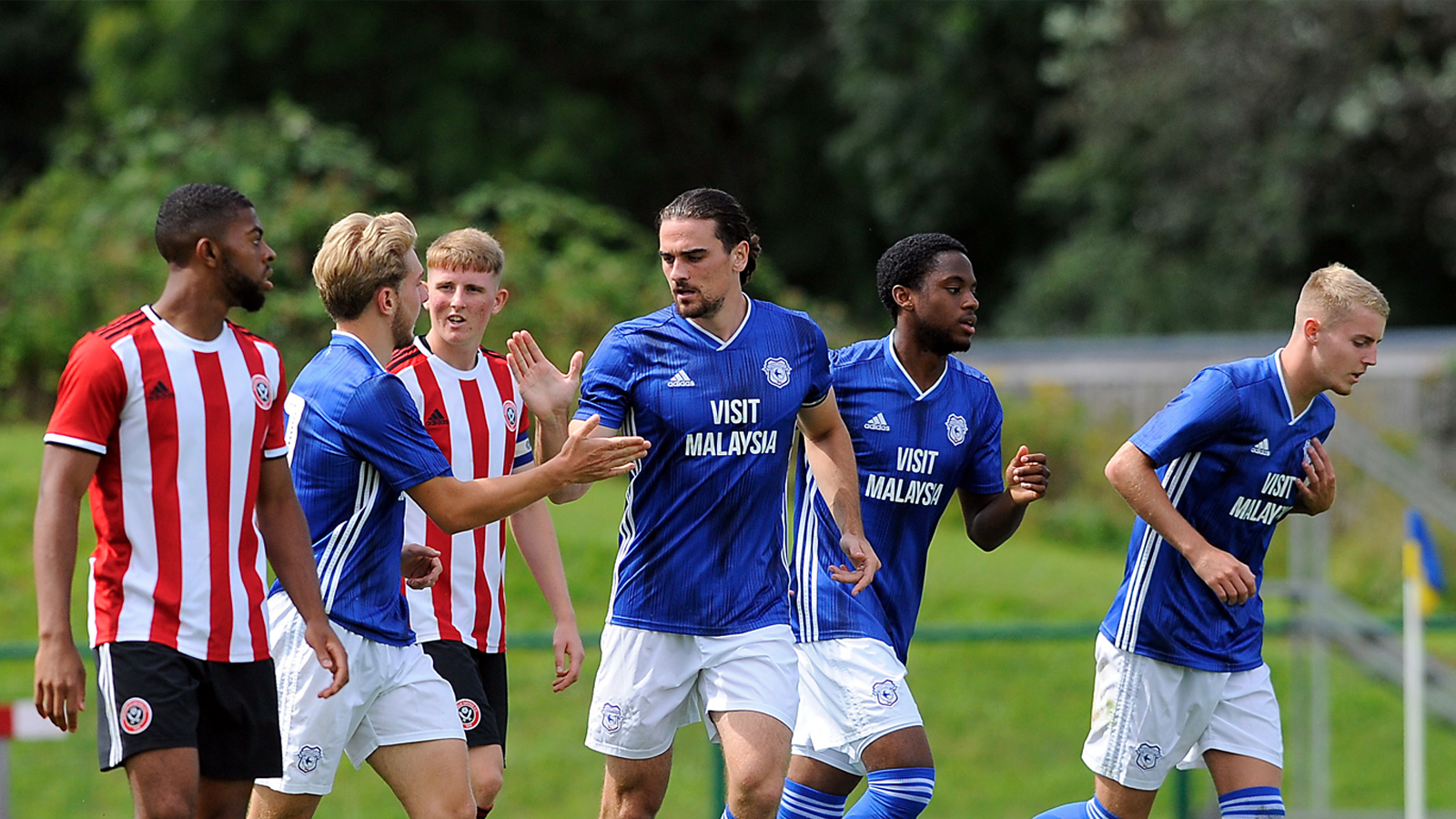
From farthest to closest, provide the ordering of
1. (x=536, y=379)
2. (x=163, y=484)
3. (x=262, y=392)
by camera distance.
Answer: (x=536, y=379) < (x=262, y=392) < (x=163, y=484)

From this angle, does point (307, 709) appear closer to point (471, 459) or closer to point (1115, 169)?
point (471, 459)

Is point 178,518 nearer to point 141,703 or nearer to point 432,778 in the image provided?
point 141,703

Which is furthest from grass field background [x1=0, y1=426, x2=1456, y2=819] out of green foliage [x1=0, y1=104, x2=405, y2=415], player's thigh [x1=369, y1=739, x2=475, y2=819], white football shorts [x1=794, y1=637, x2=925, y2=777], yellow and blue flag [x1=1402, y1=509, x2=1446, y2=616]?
player's thigh [x1=369, y1=739, x2=475, y2=819]

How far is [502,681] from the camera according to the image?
6.26 metres

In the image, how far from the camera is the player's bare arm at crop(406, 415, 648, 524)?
5043mm

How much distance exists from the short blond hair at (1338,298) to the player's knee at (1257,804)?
67.5 inches

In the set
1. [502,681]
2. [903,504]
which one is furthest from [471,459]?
[903,504]

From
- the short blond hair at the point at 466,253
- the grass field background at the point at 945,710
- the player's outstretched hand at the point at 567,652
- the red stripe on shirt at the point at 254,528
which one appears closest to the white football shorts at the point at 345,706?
the red stripe on shirt at the point at 254,528

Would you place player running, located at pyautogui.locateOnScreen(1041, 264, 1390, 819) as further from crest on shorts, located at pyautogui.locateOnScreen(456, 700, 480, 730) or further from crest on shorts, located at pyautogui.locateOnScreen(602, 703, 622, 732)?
crest on shorts, located at pyautogui.locateOnScreen(456, 700, 480, 730)

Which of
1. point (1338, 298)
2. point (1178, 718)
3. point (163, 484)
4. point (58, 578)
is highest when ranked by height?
point (1338, 298)

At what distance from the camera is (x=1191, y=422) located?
6.08 m

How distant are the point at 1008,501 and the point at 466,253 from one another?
87.2 inches

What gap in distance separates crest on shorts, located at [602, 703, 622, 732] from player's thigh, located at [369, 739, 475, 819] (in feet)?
2.00

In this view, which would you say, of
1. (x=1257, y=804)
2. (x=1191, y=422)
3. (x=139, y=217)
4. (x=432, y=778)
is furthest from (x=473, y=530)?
(x=139, y=217)
